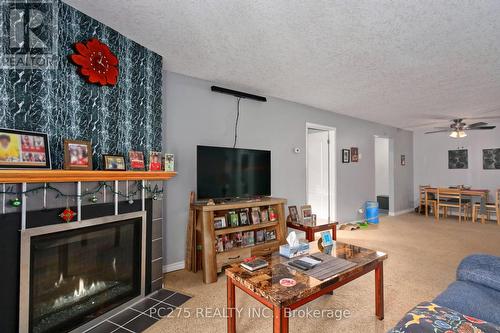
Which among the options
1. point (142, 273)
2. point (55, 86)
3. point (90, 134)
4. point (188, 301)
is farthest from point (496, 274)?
point (55, 86)

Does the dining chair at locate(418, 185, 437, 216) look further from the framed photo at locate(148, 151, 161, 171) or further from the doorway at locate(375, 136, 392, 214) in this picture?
the framed photo at locate(148, 151, 161, 171)


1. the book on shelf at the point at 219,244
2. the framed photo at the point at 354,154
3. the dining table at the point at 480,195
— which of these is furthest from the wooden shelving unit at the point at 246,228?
the dining table at the point at 480,195

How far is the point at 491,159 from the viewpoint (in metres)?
5.75

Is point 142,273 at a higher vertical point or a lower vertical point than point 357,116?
lower

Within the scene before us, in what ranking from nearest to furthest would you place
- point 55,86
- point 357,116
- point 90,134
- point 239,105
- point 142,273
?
point 55,86
point 90,134
point 142,273
point 239,105
point 357,116

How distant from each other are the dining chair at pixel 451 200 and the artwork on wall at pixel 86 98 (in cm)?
646

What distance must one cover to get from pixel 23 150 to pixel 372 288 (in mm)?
3017

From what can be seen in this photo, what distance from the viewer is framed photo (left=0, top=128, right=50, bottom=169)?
1401 mm

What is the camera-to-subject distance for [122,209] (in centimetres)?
203

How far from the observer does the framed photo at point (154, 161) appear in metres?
2.29

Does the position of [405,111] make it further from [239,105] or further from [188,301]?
[188,301]

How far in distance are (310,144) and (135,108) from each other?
12.4 ft

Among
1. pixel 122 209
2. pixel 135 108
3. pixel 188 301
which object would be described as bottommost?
pixel 188 301

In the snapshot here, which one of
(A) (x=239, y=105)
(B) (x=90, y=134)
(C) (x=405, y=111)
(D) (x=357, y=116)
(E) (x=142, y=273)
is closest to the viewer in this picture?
(B) (x=90, y=134)
